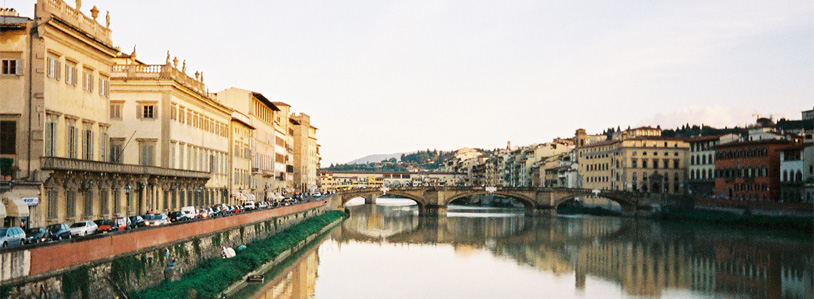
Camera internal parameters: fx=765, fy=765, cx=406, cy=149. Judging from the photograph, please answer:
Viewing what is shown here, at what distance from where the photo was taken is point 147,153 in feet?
130

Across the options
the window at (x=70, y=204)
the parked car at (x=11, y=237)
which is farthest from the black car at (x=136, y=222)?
the parked car at (x=11, y=237)

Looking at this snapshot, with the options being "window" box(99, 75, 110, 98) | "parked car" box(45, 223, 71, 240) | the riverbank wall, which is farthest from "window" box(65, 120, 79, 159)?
"parked car" box(45, 223, 71, 240)

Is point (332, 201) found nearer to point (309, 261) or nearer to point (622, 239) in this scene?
point (622, 239)

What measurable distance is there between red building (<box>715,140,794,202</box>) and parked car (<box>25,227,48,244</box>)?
5947cm

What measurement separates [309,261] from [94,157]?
51.3 ft

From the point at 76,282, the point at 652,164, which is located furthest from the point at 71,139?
the point at 652,164

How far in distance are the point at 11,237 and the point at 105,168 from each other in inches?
424

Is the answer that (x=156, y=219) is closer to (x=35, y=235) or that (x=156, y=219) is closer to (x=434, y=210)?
(x=35, y=235)

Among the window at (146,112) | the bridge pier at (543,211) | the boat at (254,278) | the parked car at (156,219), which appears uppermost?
the window at (146,112)

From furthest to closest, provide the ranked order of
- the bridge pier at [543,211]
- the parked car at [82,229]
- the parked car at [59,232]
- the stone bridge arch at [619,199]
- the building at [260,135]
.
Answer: the bridge pier at [543,211] < the stone bridge arch at [619,199] < the building at [260,135] < the parked car at [82,229] < the parked car at [59,232]

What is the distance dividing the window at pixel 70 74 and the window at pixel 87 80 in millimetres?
750

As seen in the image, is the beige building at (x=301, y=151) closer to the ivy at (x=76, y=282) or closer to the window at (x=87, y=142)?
the window at (x=87, y=142)

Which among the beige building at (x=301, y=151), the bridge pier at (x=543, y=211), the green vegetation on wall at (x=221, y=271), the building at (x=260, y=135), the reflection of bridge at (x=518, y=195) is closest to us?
the green vegetation on wall at (x=221, y=271)

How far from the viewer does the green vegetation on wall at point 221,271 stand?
22625 mm
